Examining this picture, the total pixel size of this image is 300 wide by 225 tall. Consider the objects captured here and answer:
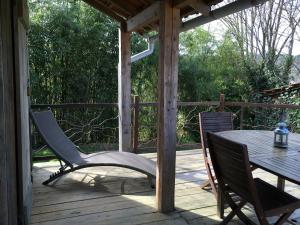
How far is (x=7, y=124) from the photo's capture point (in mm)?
2221

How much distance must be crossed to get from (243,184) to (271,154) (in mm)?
485

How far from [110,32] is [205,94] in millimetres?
3022

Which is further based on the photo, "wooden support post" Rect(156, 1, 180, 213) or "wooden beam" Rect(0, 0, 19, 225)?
"wooden support post" Rect(156, 1, 180, 213)

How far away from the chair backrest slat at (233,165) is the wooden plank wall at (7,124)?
4.92 ft

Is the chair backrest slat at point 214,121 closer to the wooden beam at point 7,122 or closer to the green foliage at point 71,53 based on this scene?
the wooden beam at point 7,122

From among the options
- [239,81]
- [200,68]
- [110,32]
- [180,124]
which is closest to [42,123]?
[110,32]

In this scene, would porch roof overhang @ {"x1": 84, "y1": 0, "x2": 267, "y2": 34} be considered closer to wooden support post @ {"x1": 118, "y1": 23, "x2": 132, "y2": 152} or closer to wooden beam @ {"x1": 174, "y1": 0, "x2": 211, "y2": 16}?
wooden beam @ {"x1": 174, "y1": 0, "x2": 211, "y2": 16}

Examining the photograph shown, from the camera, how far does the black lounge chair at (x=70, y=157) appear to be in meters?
3.61

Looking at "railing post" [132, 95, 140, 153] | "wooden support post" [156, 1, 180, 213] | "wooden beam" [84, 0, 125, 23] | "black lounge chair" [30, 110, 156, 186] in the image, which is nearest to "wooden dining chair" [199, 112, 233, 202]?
"wooden support post" [156, 1, 180, 213]

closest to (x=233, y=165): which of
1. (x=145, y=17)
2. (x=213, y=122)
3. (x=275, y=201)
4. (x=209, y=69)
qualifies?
(x=275, y=201)

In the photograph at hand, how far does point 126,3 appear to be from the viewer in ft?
13.4

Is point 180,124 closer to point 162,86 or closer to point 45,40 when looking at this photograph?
point 45,40

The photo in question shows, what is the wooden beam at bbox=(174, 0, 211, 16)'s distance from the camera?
2.67 meters

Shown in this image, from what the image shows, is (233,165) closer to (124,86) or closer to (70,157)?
(70,157)
